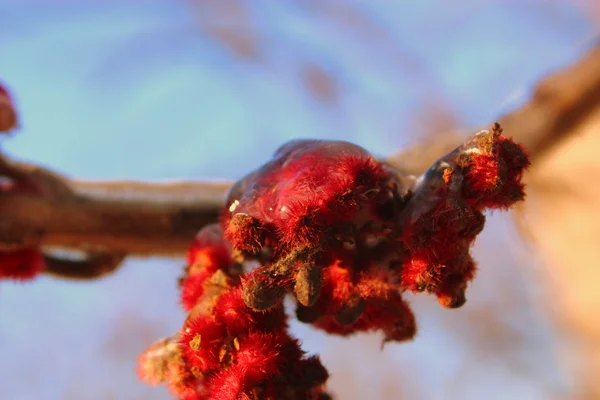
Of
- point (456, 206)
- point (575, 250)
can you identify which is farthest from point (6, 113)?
point (575, 250)

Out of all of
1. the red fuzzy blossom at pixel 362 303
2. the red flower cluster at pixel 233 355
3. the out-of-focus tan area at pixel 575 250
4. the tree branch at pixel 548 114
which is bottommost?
the red flower cluster at pixel 233 355

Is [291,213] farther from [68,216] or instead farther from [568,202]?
[568,202]

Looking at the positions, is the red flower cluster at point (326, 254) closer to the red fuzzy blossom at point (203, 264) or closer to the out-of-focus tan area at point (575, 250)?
the red fuzzy blossom at point (203, 264)

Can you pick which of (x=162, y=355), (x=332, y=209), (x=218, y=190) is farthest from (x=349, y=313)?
(x=218, y=190)

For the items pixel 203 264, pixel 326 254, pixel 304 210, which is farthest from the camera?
pixel 203 264

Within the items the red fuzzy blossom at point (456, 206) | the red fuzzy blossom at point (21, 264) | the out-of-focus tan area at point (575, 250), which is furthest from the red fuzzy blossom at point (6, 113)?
the out-of-focus tan area at point (575, 250)

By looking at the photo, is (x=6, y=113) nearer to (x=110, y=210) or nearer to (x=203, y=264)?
(x=110, y=210)

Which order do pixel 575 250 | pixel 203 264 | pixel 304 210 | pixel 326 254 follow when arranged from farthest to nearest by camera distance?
pixel 575 250 < pixel 203 264 < pixel 326 254 < pixel 304 210
